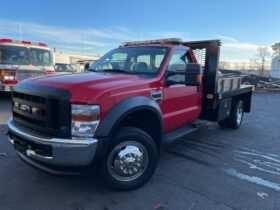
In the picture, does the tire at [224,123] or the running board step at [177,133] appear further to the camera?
the tire at [224,123]

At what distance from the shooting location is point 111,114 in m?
3.07

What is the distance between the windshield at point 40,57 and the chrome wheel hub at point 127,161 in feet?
27.9

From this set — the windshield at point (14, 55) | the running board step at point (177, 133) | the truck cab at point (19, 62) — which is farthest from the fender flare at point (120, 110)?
the windshield at point (14, 55)

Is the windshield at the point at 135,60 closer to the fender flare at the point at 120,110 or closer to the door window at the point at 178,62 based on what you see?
the door window at the point at 178,62

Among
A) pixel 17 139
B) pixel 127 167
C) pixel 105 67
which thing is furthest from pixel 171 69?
pixel 17 139

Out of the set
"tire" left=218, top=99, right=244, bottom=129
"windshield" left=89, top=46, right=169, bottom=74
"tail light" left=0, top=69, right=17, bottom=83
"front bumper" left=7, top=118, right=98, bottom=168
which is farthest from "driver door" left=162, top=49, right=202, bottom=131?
"tail light" left=0, top=69, right=17, bottom=83

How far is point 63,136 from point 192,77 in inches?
82.5

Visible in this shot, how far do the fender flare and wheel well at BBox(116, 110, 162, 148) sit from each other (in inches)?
6.0

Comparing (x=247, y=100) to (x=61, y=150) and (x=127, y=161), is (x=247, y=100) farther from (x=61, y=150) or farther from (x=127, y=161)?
(x=61, y=150)

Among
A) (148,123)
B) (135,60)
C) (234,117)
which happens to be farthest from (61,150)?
(234,117)

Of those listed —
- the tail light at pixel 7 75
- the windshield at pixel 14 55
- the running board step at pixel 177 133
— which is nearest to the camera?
the running board step at pixel 177 133

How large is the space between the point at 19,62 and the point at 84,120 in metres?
8.63

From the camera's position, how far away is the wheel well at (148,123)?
370 centimetres

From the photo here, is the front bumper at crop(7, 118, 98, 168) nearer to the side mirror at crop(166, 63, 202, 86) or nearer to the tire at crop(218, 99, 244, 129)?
the side mirror at crop(166, 63, 202, 86)
